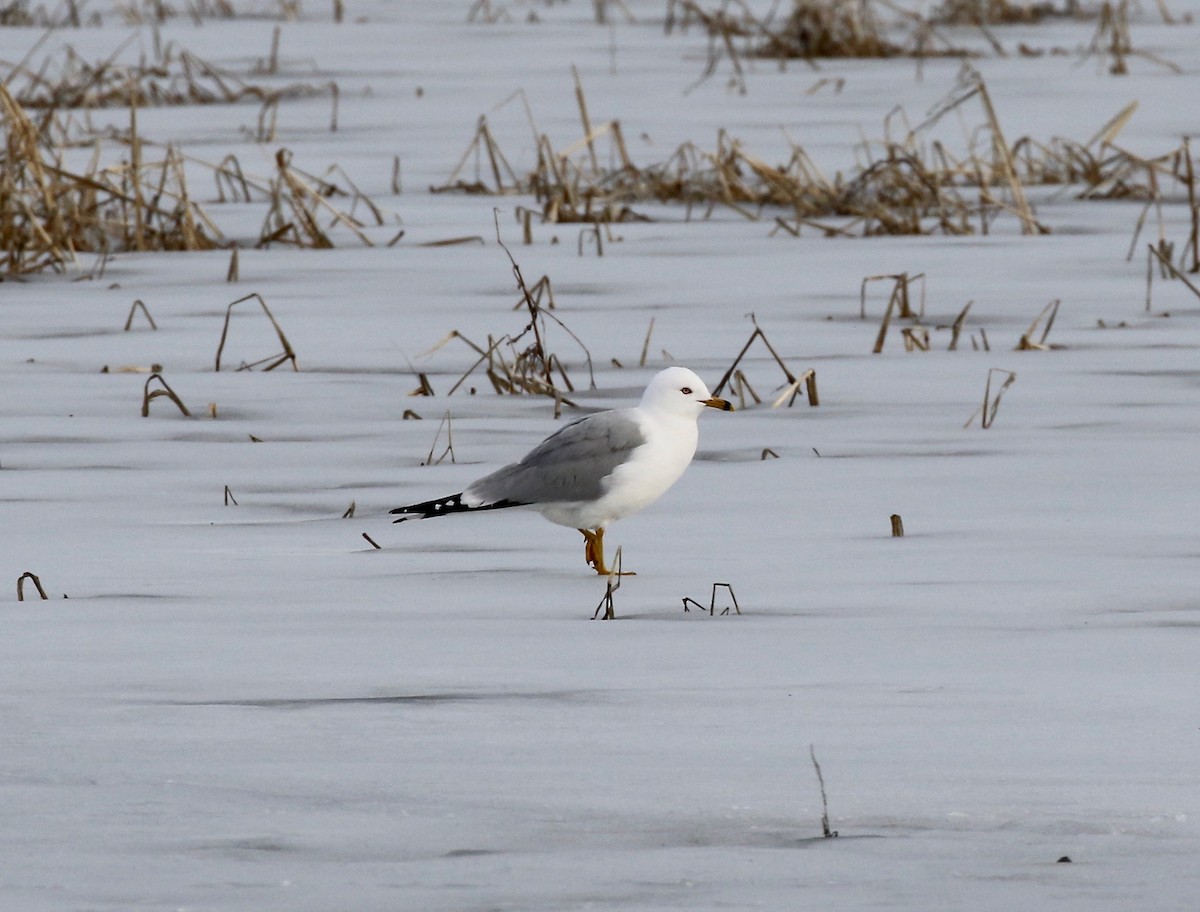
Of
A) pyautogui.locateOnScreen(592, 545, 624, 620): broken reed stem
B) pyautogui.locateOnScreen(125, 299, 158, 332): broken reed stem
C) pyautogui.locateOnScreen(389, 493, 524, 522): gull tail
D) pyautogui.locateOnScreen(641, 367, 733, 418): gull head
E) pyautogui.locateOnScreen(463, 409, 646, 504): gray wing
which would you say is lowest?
pyautogui.locateOnScreen(125, 299, 158, 332): broken reed stem

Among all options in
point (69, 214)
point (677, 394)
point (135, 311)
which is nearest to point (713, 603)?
point (677, 394)

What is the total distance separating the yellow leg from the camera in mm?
3699

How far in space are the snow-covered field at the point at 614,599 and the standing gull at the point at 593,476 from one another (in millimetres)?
104

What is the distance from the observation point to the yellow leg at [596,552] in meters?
3.70

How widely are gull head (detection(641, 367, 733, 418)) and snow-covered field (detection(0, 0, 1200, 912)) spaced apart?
0.84 feet

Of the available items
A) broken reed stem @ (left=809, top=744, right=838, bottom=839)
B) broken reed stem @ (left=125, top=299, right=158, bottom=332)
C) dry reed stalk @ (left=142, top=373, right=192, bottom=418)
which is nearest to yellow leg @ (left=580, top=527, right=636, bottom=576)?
broken reed stem @ (left=809, top=744, right=838, bottom=839)

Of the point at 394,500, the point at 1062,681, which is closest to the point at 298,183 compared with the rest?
the point at 394,500

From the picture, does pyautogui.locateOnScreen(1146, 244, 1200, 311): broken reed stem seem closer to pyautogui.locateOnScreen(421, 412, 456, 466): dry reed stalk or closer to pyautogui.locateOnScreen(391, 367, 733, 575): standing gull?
pyautogui.locateOnScreen(421, 412, 456, 466): dry reed stalk

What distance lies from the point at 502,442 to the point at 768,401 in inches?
31.5

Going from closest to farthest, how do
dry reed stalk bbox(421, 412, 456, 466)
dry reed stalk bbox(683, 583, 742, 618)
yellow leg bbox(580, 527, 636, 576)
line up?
1. dry reed stalk bbox(683, 583, 742, 618)
2. yellow leg bbox(580, 527, 636, 576)
3. dry reed stalk bbox(421, 412, 456, 466)

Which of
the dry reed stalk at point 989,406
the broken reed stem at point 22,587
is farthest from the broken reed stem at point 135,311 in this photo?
the broken reed stem at point 22,587

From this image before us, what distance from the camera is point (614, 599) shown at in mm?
3459

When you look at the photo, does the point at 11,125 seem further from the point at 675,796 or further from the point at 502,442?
the point at 675,796

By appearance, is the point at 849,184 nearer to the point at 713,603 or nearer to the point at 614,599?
the point at 614,599
